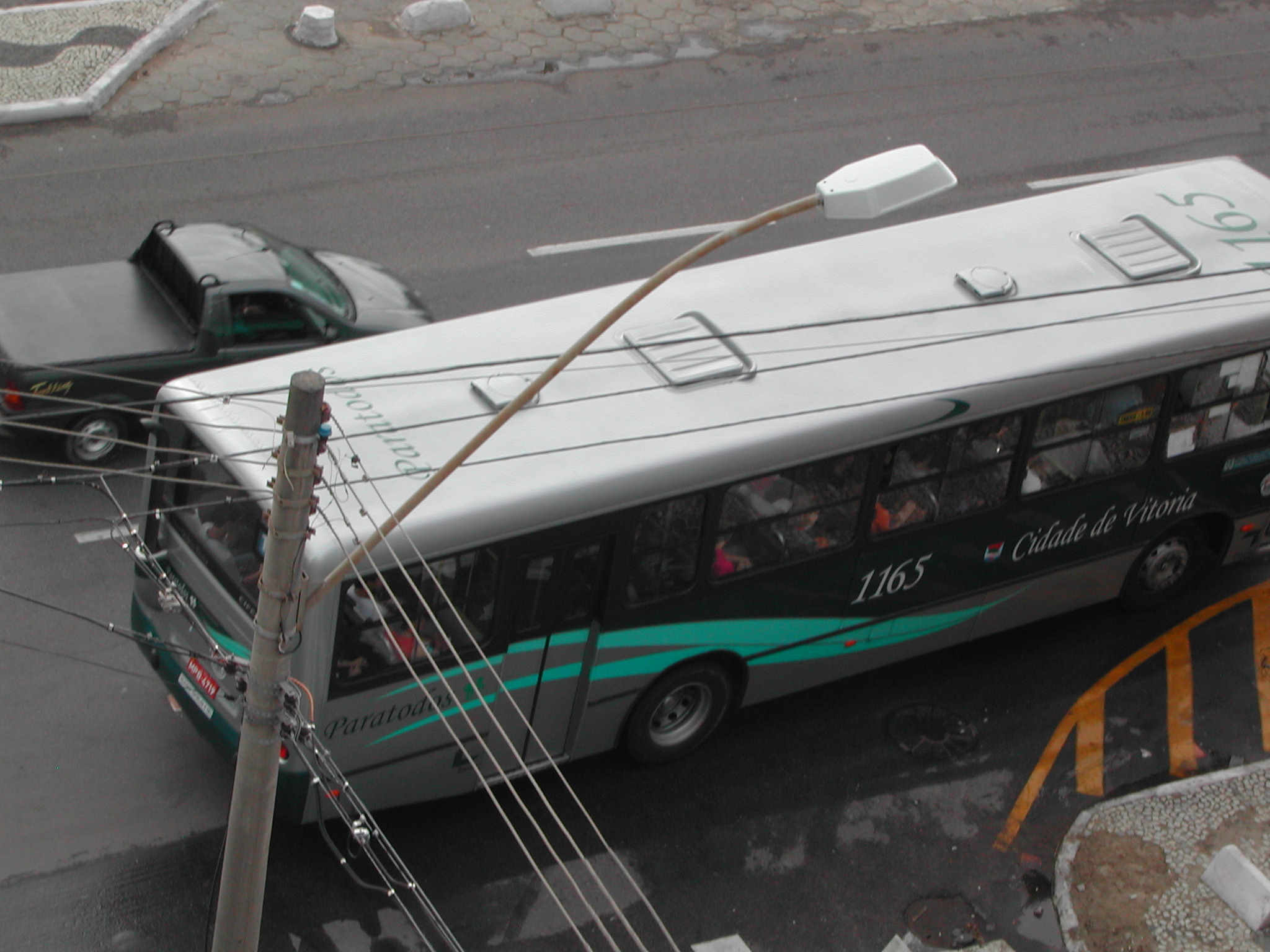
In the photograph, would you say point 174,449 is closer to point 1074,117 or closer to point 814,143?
point 814,143

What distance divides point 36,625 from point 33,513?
140 centimetres

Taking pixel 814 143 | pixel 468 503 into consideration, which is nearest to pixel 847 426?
pixel 468 503

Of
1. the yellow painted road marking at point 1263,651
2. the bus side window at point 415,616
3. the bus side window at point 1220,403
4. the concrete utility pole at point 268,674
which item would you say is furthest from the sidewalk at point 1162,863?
the concrete utility pole at point 268,674

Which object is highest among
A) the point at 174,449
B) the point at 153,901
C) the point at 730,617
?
the point at 174,449

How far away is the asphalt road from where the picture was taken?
353 inches

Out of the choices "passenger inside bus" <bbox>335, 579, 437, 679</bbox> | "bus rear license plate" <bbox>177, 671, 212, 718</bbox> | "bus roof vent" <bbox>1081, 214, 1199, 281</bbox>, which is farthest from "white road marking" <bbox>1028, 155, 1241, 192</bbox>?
"bus rear license plate" <bbox>177, 671, 212, 718</bbox>

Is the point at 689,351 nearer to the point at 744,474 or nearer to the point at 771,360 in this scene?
the point at 771,360

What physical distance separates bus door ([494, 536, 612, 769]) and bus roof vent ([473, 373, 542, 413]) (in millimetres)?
938

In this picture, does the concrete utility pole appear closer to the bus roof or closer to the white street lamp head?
the bus roof

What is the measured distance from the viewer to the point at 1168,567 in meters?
11.7

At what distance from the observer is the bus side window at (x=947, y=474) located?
9.48 metres

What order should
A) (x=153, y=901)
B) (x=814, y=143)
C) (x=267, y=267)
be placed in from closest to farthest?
(x=153, y=901)
(x=267, y=267)
(x=814, y=143)

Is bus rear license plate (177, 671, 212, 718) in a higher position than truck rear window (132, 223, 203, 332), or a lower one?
lower

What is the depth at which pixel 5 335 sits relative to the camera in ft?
37.3
